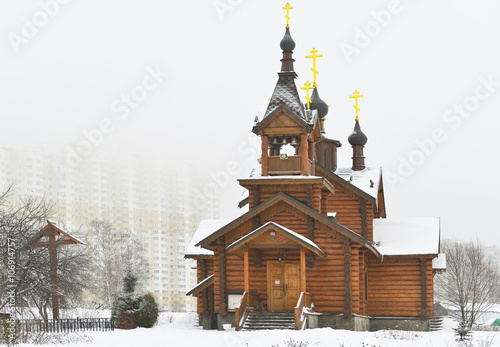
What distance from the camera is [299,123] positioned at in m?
A: 28.7

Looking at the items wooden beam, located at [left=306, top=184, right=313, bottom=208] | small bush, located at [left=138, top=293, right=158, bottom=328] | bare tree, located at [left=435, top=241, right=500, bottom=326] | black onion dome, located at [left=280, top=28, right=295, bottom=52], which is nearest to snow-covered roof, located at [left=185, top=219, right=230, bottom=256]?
small bush, located at [left=138, top=293, right=158, bottom=328]

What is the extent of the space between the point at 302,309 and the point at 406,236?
28.8 feet

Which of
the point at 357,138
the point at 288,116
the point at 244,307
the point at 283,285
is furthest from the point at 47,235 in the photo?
the point at 357,138

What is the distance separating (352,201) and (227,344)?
1283cm

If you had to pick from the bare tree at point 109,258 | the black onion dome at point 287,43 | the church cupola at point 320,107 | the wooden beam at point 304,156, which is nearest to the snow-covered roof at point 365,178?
the church cupola at point 320,107

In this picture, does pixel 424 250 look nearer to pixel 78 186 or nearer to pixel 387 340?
pixel 387 340

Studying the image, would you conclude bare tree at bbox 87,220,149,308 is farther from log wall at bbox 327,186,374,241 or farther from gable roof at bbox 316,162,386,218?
log wall at bbox 327,186,374,241

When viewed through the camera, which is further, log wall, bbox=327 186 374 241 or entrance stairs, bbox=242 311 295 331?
log wall, bbox=327 186 374 241

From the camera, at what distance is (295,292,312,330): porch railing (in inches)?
997

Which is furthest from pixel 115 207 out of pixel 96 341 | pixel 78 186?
pixel 96 341

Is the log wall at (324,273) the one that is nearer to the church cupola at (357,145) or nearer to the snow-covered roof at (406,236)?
the snow-covered roof at (406,236)

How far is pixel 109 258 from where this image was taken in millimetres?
53438

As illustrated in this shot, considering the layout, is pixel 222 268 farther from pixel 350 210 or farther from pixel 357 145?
pixel 357 145

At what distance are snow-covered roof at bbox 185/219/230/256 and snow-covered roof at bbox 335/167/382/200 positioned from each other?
5.85m
